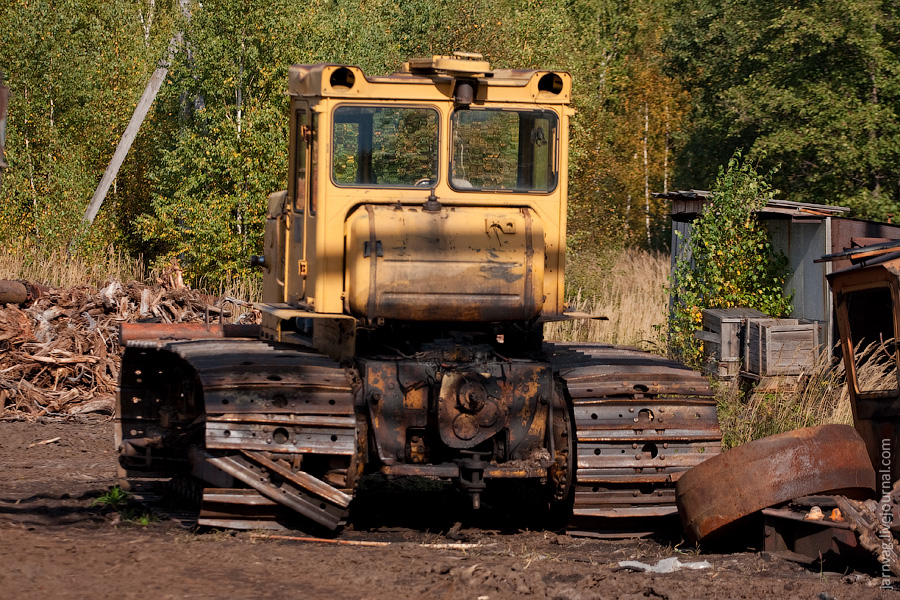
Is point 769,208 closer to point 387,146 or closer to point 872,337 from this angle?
point 872,337

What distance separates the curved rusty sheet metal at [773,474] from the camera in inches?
309

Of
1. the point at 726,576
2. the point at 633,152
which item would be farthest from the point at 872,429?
the point at 633,152

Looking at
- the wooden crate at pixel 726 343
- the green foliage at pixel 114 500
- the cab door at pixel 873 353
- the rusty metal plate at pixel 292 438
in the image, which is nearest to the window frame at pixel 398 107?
the rusty metal plate at pixel 292 438

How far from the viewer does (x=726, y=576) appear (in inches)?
282

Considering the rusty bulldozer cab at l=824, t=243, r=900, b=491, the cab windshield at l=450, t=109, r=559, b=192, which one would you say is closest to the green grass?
the cab windshield at l=450, t=109, r=559, b=192

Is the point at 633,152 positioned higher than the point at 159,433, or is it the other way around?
the point at 633,152

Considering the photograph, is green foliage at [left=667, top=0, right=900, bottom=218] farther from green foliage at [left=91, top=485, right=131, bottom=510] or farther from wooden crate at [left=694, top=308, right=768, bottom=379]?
green foliage at [left=91, top=485, right=131, bottom=510]

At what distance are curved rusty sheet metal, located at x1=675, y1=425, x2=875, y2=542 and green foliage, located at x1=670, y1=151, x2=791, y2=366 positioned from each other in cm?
699

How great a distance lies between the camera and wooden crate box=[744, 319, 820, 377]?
13.2 metres

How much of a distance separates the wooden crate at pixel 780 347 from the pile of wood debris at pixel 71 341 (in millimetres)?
6588

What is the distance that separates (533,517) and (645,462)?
1407 millimetres

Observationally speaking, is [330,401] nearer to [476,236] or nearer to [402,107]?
[476,236]

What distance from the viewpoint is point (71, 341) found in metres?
16.0

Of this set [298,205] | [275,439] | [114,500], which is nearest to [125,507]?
[114,500]
